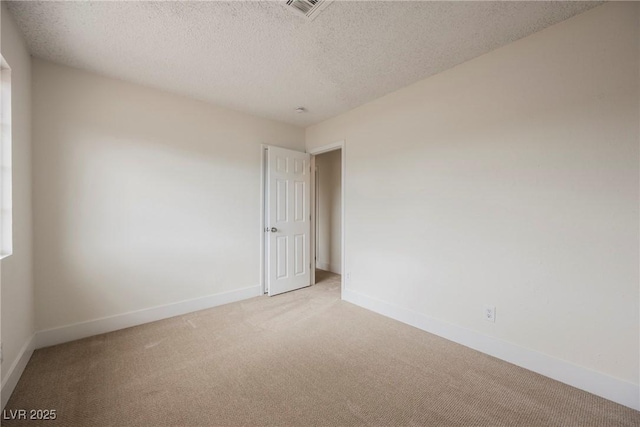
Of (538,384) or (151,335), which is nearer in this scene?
(538,384)

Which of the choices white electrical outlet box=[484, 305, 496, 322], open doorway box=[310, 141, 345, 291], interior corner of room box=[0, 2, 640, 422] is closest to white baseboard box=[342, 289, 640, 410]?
interior corner of room box=[0, 2, 640, 422]

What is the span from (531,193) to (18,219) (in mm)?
3821

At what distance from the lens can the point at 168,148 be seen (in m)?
2.86

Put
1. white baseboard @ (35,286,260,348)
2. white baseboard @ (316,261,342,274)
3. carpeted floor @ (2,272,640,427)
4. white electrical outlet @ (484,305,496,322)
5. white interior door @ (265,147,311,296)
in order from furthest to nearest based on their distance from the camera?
1. white baseboard @ (316,261,342,274)
2. white interior door @ (265,147,311,296)
3. white baseboard @ (35,286,260,348)
4. white electrical outlet @ (484,305,496,322)
5. carpeted floor @ (2,272,640,427)

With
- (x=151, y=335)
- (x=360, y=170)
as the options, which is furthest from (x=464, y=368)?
(x=151, y=335)

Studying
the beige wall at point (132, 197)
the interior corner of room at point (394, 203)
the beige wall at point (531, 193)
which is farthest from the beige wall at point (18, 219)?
the beige wall at point (531, 193)

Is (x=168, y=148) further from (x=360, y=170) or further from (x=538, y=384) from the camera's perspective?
(x=538, y=384)

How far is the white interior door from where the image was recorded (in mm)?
3602

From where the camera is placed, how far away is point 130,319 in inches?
104

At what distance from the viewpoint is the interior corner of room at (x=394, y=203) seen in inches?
66.3

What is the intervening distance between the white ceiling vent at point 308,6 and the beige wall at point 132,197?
1.89 metres

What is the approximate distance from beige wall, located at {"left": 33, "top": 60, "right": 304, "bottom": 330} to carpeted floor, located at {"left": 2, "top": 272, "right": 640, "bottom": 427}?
1.72ft

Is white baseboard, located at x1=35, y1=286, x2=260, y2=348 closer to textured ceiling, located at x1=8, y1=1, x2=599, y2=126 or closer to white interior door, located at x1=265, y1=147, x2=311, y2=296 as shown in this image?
white interior door, located at x1=265, y1=147, x2=311, y2=296

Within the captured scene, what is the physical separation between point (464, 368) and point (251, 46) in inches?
119
